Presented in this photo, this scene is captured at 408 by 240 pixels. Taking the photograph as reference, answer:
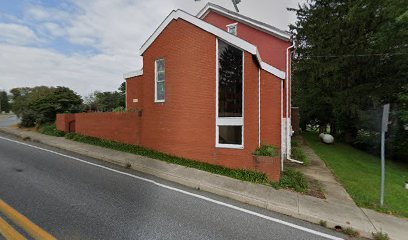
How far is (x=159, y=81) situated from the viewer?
11.2 meters

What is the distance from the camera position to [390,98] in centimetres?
1802

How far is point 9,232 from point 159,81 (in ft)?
26.3

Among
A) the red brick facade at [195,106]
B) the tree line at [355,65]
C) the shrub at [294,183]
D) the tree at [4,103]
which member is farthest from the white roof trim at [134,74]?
the tree at [4,103]

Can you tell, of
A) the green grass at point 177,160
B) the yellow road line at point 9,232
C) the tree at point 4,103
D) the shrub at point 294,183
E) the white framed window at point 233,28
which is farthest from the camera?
the tree at point 4,103

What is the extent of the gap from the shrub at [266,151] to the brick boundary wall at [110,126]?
5.88m

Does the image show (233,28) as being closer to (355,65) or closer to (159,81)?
(159,81)

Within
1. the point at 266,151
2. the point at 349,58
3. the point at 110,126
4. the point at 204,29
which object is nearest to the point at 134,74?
the point at 110,126

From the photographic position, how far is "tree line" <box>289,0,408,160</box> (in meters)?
16.9

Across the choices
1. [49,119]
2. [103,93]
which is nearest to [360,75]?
[49,119]

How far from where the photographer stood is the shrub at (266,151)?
27.0 feet

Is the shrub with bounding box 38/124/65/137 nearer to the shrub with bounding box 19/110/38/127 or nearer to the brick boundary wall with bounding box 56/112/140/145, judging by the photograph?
the brick boundary wall with bounding box 56/112/140/145

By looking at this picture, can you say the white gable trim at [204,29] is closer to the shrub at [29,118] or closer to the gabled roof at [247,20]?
the gabled roof at [247,20]

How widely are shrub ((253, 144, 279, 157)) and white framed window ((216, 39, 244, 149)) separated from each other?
2.69 feet

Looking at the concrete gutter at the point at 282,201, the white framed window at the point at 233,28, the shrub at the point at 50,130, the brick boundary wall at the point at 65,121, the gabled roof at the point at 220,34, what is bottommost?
the concrete gutter at the point at 282,201
